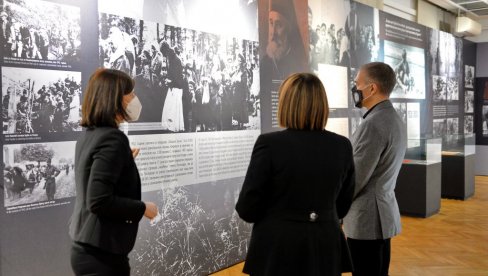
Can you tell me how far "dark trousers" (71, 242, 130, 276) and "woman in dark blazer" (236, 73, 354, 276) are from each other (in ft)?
1.87

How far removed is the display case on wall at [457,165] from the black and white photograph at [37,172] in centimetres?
755

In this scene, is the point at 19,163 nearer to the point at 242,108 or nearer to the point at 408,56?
the point at 242,108

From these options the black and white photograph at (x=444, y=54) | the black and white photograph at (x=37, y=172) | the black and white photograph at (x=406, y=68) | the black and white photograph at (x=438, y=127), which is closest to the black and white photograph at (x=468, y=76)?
the black and white photograph at (x=444, y=54)

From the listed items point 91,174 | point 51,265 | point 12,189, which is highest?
point 91,174

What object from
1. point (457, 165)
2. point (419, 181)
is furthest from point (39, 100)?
point (457, 165)

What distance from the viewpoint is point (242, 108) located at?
16.4 feet

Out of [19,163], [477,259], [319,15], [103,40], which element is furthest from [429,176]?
[19,163]

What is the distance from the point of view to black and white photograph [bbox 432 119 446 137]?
991 cm

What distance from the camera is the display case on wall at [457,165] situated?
8.84 metres

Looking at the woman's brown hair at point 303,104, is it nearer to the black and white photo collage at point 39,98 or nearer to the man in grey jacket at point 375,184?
the man in grey jacket at point 375,184

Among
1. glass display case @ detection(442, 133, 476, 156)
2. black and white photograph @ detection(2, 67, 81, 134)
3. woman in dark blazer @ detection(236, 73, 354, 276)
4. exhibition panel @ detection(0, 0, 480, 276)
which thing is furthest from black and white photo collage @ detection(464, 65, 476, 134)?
woman in dark blazer @ detection(236, 73, 354, 276)

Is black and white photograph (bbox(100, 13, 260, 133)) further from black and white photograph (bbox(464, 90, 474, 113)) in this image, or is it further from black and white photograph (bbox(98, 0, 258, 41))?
black and white photograph (bbox(464, 90, 474, 113))

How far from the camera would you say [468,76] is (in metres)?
12.3

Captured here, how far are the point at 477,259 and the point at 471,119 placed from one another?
317 inches
